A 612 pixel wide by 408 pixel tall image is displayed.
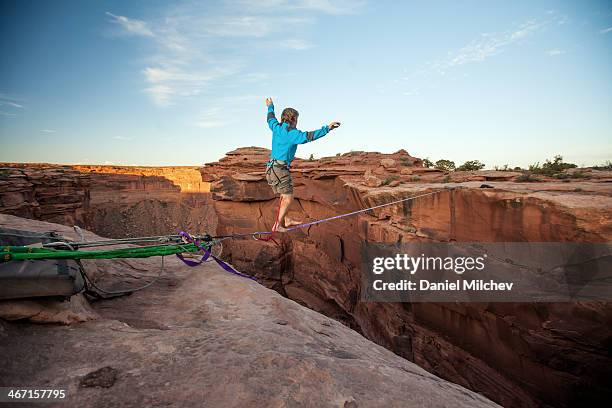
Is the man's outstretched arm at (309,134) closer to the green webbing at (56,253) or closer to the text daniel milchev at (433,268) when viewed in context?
the green webbing at (56,253)

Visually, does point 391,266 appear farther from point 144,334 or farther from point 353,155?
point 144,334

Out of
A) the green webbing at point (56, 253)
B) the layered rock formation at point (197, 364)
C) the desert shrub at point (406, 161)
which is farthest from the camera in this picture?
the desert shrub at point (406, 161)

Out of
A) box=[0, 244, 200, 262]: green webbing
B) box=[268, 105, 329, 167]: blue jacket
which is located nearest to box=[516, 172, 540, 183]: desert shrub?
box=[268, 105, 329, 167]: blue jacket

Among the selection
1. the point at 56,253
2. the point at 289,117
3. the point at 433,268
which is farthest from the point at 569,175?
the point at 56,253

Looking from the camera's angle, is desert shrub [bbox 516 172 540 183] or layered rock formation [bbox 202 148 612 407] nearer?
layered rock formation [bbox 202 148 612 407]

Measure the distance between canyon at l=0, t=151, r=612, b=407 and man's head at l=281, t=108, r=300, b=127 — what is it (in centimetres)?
490

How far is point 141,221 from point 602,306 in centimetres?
4347

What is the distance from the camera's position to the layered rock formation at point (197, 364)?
1867 millimetres

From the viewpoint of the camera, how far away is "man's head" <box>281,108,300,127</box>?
552 cm

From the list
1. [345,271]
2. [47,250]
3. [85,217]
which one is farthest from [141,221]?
[47,250]

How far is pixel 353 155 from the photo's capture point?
15523 mm

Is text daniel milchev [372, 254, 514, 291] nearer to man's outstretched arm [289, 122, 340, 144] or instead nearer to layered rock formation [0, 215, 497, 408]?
man's outstretched arm [289, 122, 340, 144]

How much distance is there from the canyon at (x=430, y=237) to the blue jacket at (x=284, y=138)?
482 cm

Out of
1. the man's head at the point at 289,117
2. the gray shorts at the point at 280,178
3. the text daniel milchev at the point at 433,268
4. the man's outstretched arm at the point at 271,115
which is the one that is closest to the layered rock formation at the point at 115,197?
the gray shorts at the point at 280,178
